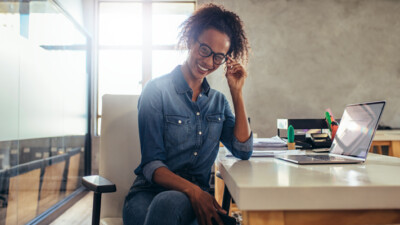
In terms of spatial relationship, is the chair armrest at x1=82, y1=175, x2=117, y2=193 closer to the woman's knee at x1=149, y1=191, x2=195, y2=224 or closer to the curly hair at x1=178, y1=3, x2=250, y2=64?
the woman's knee at x1=149, y1=191, x2=195, y2=224

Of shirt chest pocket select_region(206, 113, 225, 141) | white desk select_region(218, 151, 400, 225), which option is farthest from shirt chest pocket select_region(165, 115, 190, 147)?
white desk select_region(218, 151, 400, 225)

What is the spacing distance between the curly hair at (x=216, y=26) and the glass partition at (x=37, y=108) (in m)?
1.33

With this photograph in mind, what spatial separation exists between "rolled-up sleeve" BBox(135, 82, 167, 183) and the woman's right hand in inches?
7.5

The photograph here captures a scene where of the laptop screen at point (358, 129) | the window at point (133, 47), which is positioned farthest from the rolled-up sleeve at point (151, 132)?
the window at point (133, 47)

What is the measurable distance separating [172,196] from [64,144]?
271cm

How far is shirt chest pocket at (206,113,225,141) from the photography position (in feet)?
3.68

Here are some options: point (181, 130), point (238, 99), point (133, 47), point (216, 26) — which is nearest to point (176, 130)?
point (181, 130)

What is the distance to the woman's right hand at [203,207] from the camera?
0.75 meters

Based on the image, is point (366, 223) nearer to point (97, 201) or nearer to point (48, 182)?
point (97, 201)

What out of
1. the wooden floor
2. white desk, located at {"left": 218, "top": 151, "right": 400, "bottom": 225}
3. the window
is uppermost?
the window

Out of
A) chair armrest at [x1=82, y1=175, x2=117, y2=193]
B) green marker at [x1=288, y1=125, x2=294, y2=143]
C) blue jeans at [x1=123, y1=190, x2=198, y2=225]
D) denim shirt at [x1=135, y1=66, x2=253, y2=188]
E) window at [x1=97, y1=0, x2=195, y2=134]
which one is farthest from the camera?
window at [x1=97, y1=0, x2=195, y2=134]

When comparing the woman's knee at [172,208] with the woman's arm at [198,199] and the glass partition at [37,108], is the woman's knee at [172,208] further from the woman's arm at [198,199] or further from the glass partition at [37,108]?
the glass partition at [37,108]

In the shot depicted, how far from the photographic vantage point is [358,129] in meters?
1.06

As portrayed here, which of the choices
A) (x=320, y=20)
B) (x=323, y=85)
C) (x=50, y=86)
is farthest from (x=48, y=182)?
(x=320, y=20)
